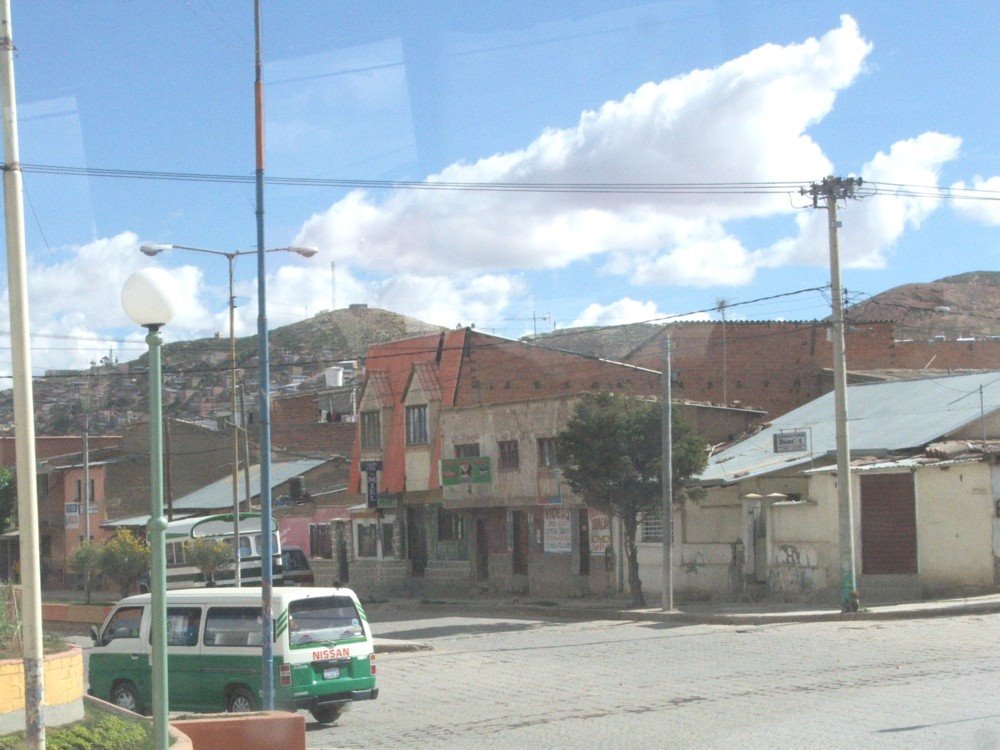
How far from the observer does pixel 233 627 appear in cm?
1684

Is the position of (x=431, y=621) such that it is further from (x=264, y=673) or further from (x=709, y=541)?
(x=264, y=673)

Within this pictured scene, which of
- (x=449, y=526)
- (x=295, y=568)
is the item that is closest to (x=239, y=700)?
(x=295, y=568)

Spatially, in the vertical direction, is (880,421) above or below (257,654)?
above

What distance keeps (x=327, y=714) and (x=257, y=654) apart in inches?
47.6

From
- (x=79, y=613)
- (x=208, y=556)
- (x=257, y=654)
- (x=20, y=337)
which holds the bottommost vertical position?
(x=79, y=613)

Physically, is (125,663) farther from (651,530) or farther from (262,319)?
(651,530)

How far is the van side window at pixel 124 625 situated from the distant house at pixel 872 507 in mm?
16971

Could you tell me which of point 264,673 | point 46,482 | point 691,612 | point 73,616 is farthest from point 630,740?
point 46,482

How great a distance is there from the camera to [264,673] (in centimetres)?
1581

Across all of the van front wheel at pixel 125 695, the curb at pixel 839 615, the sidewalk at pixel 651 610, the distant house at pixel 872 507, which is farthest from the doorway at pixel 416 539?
the van front wheel at pixel 125 695

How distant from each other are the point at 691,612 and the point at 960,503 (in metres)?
6.78

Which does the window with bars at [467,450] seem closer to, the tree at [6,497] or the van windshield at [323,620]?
the van windshield at [323,620]

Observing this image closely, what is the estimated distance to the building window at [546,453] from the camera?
4138 centimetres

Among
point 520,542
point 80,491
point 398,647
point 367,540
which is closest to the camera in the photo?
point 398,647
